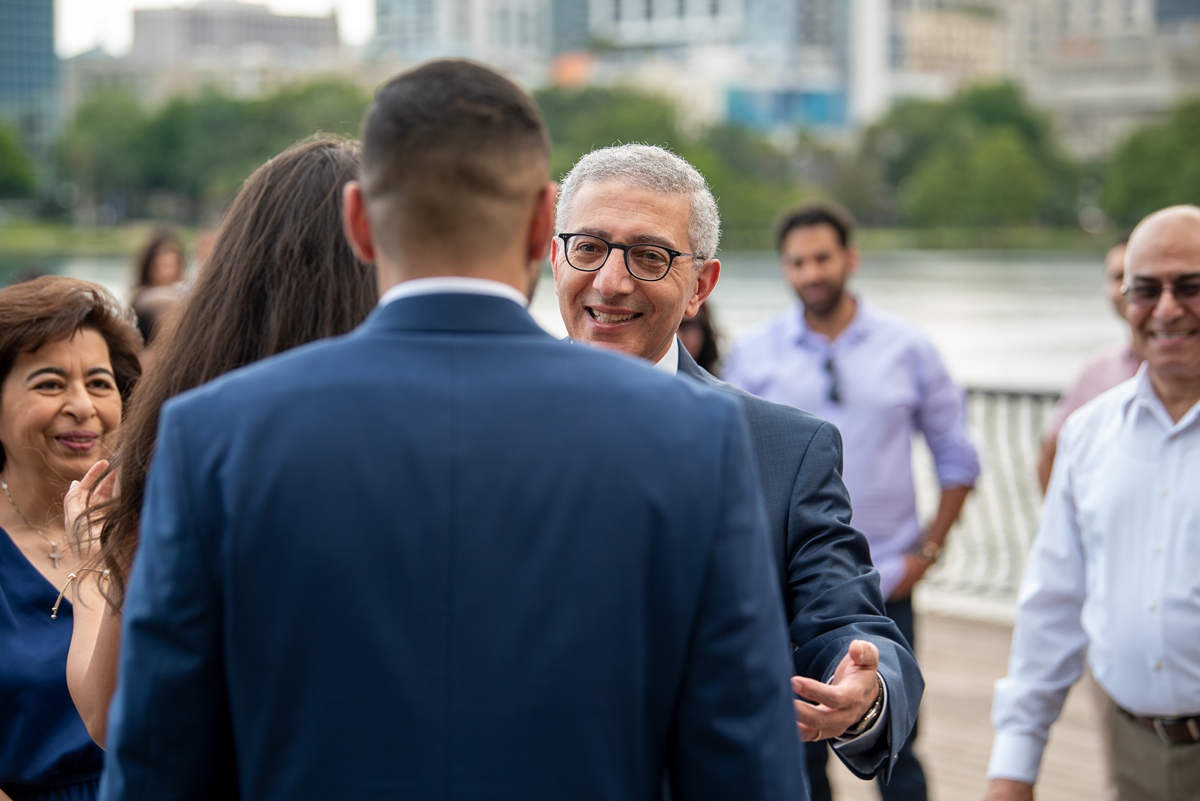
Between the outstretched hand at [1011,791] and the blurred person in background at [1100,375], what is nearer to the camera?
the outstretched hand at [1011,791]

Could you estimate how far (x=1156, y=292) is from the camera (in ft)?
9.91

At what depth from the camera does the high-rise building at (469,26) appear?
543 ft

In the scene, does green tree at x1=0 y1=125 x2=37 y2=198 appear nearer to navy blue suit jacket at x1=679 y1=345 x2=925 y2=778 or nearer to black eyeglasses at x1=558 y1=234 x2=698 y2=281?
black eyeglasses at x1=558 y1=234 x2=698 y2=281

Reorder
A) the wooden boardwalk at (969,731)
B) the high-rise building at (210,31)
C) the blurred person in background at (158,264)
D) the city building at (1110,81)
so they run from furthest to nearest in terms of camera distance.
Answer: the high-rise building at (210,31)
the city building at (1110,81)
the blurred person in background at (158,264)
the wooden boardwalk at (969,731)

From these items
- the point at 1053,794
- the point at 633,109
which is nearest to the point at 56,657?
the point at 1053,794

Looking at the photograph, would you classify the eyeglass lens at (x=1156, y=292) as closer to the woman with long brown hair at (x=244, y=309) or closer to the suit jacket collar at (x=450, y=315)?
the woman with long brown hair at (x=244, y=309)

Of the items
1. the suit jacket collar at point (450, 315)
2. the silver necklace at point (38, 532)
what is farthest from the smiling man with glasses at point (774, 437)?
the silver necklace at point (38, 532)

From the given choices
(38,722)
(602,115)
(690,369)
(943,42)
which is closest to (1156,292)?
(690,369)

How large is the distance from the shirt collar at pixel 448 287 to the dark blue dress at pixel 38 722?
143 cm

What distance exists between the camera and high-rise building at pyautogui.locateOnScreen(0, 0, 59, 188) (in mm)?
126062

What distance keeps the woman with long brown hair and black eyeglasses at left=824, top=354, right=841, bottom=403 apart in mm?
2861

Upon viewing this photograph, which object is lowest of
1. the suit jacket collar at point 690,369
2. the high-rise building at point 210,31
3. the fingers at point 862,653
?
the fingers at point 862,653

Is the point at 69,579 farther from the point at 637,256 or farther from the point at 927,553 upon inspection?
the point at 927,553

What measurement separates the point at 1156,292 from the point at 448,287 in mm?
2233
